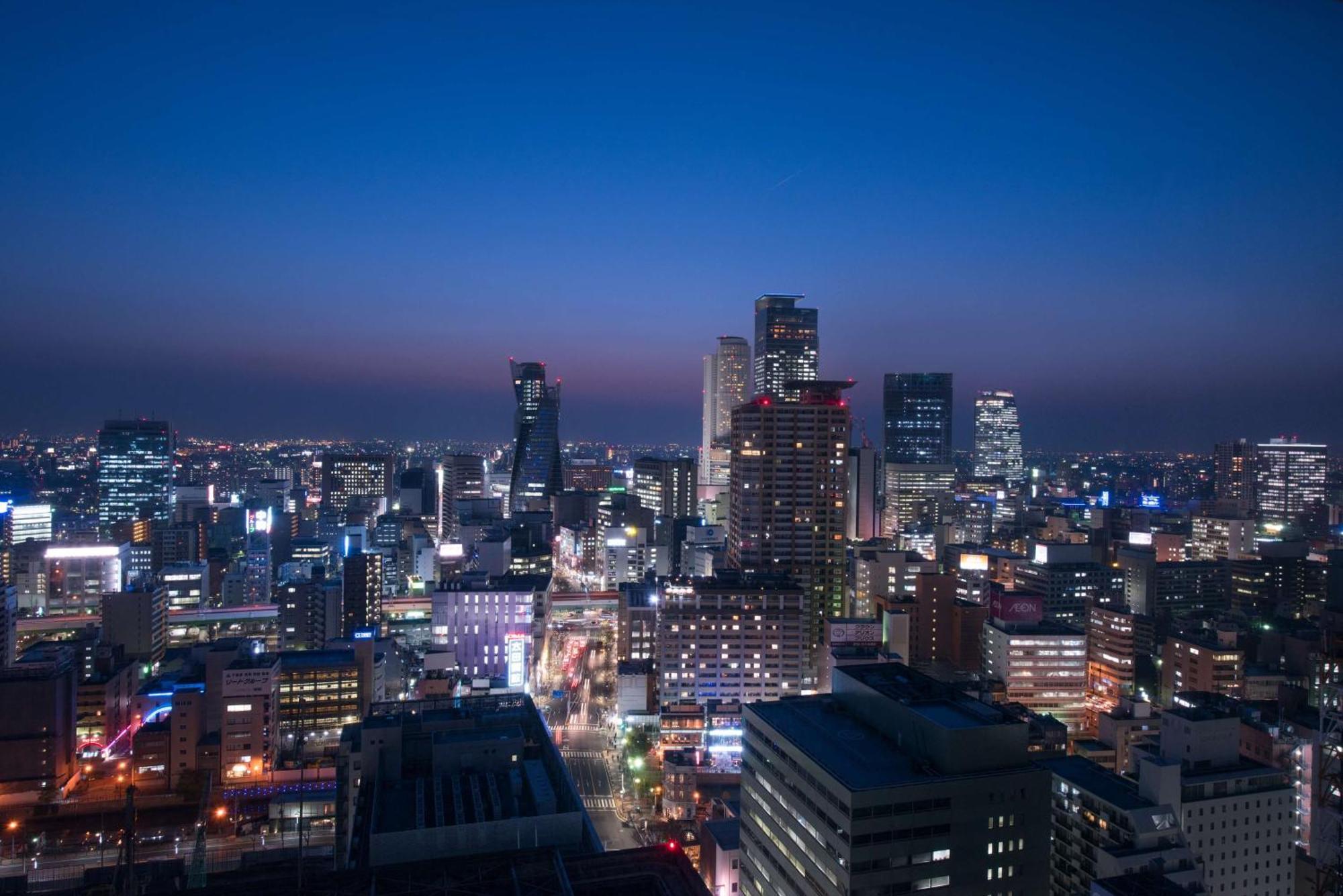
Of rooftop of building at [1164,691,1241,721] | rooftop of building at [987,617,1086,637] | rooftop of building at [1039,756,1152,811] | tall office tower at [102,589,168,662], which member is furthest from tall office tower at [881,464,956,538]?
tall office tower at [102,589,168,662]

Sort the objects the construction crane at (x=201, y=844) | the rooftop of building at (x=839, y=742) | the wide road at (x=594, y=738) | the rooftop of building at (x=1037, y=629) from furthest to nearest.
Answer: the rooftop of building at (x=1037, y=629) < the wide road at (x=594, y=738) < the construction crane at (x=201, y=844) < the rooftop of building at (x=839, y=742)

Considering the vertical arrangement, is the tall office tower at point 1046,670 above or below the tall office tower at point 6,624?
below

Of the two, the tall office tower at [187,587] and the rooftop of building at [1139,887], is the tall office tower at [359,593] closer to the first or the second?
the tall office tower at [187,587]

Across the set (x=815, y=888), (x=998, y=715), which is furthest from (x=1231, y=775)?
(x=815, y=888)

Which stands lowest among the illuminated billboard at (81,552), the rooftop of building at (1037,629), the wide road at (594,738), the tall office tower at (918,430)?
the wide road at (594,738)

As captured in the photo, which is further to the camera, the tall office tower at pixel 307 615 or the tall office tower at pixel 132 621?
the tall office tower at pixel 307 615

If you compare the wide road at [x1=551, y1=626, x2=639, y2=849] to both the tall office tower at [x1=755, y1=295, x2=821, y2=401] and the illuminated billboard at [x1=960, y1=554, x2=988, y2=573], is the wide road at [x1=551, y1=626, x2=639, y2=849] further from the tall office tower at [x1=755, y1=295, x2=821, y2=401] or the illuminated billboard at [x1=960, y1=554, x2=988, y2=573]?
the tall office tower at [x1=755, y1=295, x2=821, y2=401]

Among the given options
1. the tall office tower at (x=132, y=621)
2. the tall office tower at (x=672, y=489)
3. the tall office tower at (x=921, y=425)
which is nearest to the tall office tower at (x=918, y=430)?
the tall office tower at (x=921, y=425)
